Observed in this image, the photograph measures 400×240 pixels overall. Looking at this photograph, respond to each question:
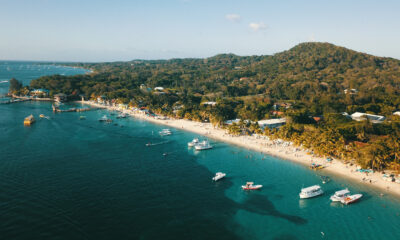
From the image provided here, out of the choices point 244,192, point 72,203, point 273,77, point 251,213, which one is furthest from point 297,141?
point 273,77

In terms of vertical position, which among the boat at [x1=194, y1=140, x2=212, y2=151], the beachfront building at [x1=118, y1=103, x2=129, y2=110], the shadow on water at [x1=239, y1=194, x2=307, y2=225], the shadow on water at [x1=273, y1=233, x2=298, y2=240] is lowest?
the shadow on water at [x1=273, y1=233, x2=298, y2=240]

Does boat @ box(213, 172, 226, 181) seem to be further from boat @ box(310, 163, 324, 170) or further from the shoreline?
boat @ box(310, 163, 324, 170)

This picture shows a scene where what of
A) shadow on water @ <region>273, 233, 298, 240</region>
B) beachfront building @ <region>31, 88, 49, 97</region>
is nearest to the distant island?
beachfront building @ <region>31, 88, 49, 97</region>

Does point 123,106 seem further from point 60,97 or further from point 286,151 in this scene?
point 286,151

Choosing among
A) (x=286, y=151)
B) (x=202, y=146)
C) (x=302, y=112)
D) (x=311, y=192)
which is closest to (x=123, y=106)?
(x=202, y=146)

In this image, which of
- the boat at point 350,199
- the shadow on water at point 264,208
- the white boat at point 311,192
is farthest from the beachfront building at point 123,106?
the boat at point 350,199

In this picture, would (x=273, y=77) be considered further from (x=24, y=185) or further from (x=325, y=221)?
(x=24, y=185)
